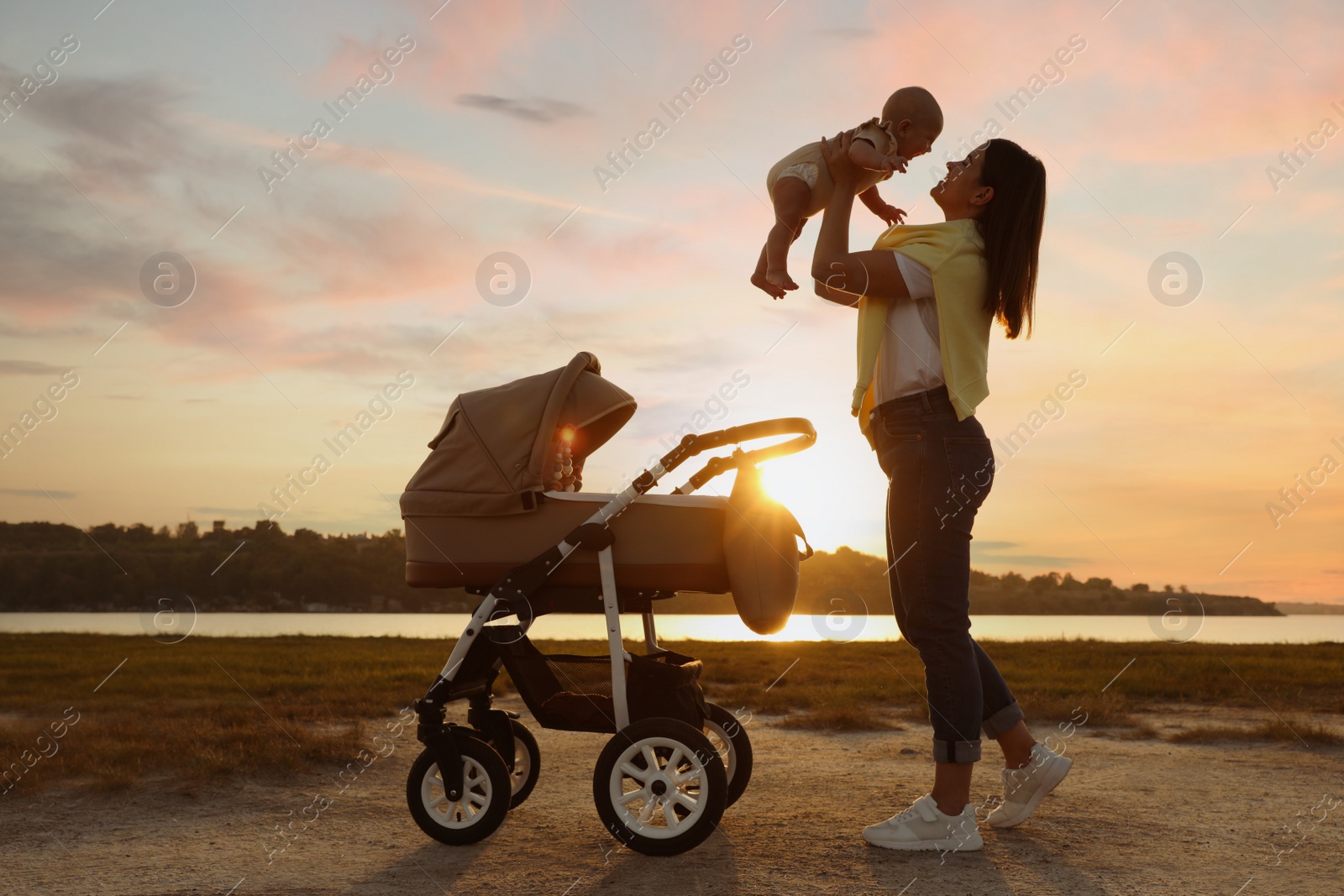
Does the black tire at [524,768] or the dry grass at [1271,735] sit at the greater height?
the black tire at [524,768]

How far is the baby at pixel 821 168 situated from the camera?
3.25m

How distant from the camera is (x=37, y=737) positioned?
19.1 ft

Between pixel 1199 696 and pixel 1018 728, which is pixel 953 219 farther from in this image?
pixel 1199 696

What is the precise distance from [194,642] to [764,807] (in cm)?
2356

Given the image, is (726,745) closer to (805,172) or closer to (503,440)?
(503,440)

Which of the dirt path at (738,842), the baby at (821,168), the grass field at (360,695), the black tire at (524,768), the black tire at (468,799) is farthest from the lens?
the grass field at (360,695)

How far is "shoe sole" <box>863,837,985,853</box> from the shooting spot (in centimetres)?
326

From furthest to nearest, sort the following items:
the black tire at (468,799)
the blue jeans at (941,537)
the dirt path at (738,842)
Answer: the black tire at (468,799) < the blue jeans at (941,537) < the dirt path at (738,842)

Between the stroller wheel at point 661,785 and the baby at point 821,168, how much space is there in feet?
5.33

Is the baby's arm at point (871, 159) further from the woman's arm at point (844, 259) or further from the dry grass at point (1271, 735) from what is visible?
the dry grass at point (1271, 735)

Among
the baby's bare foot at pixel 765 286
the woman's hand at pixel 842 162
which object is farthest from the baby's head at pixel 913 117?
the baby's bare foot at pixel 765 286

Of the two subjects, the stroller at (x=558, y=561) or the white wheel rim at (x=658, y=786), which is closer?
the white wheel rim at (x=658, y=786)

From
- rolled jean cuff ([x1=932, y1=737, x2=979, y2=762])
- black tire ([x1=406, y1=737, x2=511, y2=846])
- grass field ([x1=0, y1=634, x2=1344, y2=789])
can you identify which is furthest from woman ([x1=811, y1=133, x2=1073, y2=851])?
grass field ([x1=0, y1=634, x2=1344, y2=789])

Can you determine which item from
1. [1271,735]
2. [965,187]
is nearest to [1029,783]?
[965,187]
